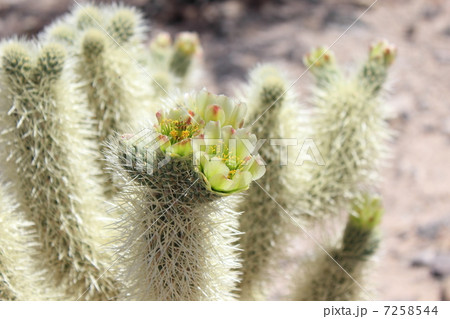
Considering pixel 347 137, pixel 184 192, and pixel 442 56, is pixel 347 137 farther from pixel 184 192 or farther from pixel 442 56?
pixel 442 56

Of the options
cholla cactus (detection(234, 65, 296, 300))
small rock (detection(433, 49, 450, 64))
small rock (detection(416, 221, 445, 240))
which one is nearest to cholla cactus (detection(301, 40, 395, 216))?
cholla cactus (detection(234, 65, 296, 300))

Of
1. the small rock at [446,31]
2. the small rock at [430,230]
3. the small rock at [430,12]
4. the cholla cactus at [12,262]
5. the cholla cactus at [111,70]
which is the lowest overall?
the cholla cactus at [12,262]

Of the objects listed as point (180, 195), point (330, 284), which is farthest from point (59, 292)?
point (330, 284)

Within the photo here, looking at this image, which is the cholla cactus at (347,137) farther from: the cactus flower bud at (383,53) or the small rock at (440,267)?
the small rock at (440,267)

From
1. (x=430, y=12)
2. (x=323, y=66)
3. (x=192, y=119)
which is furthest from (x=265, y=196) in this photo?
(x=430, y=12)

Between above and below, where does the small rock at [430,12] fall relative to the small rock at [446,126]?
above

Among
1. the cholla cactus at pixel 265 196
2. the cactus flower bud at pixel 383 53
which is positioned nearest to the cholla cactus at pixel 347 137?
the cactus flower bud at pixel 383 53

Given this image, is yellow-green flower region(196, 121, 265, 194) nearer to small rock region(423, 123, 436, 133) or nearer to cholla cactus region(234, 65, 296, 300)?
cholla cactus region(234, 65, 296, 300)

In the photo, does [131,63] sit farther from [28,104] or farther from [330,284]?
[330,284]
